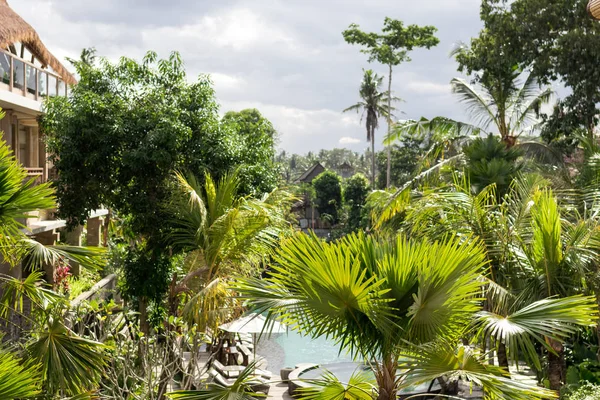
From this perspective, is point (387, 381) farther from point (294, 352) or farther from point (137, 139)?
point (294, 352)

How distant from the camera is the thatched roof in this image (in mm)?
14641

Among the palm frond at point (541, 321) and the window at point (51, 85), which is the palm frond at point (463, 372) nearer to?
the palm frond at point (541, 321)

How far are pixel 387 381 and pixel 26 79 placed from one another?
12.3 m

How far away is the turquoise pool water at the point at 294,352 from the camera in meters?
20.4

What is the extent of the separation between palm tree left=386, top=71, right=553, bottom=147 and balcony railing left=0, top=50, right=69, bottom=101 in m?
10.0

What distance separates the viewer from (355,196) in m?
45.3

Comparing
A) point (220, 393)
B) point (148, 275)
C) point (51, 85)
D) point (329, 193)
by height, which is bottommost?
point (148, 275)

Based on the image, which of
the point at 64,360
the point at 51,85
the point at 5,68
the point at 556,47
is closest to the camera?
the point at 64,360

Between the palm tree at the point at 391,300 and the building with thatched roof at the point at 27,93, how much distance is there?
8478mm

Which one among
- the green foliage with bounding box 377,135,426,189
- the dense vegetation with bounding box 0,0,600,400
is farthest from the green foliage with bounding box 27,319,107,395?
the green foliage with bounding box 377,135,426,189

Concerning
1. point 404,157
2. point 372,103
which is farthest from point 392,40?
point 372,103

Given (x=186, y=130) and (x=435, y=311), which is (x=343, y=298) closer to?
(x=435, y=311)

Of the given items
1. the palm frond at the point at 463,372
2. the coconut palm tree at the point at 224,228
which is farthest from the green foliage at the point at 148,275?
the palm frond at the point at 463,372

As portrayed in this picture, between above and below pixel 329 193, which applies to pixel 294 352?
below
